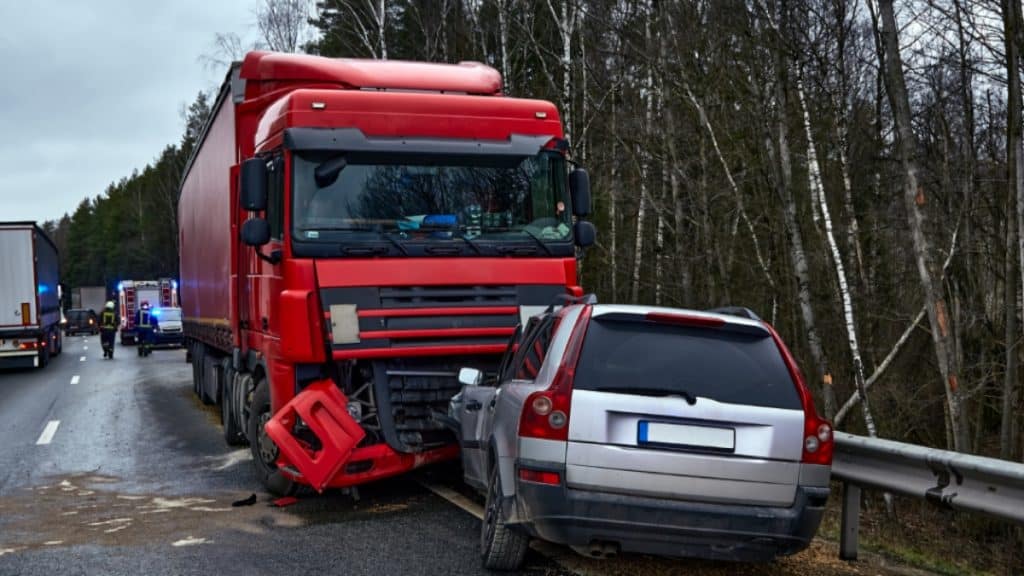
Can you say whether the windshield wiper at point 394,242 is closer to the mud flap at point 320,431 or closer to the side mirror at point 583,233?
the mud flap at point 320,431

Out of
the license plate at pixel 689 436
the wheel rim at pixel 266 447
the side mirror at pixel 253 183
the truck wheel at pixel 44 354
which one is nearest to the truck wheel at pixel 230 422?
the wheel rim at pixel 266 447

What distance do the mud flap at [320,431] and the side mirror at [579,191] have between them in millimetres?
2575

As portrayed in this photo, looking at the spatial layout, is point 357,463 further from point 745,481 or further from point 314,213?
point 745,481

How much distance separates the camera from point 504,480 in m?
6.01

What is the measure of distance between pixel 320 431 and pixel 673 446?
346 centimetres

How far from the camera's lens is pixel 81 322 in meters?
78.1

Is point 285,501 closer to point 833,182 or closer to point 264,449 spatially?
point 264,449

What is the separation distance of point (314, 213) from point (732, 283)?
45.0 ft

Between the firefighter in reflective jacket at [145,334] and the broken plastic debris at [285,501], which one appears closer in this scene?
the broken plastic debris at [285,501]

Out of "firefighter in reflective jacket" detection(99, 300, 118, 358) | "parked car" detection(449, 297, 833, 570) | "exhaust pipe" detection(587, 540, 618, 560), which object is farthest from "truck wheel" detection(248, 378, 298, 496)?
"firefighter in reflective jacket" detection(99, 300, 118, 358)

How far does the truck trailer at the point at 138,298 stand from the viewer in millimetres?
50844

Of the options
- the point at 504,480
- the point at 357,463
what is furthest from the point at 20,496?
the point at 504,480

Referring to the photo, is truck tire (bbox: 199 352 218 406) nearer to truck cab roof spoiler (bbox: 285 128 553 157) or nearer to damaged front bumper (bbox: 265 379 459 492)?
damaged front bumper (bbox: 265 379 459 492)

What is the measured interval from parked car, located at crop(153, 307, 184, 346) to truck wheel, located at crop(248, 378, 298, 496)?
34.9m
